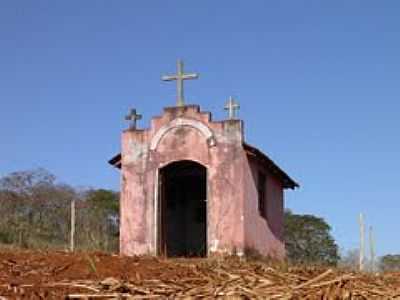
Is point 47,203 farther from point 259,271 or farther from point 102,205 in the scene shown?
point 259,271

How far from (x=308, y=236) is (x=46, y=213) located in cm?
2012

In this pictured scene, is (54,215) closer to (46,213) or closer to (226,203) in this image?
(46,213)

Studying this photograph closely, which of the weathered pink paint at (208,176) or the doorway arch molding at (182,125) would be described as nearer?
the weathered pink paint at (208,176)

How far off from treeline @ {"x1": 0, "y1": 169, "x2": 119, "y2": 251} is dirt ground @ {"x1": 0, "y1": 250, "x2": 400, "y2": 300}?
1828cm

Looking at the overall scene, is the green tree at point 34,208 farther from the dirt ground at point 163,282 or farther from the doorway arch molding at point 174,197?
the dirt ground at point 163,282

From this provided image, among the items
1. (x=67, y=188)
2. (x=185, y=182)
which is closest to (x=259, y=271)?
(x=185, y=182)

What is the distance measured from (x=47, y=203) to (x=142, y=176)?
612 inches

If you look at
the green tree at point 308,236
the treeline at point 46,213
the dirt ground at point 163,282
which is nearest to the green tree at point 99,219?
the treeline at point 46,213

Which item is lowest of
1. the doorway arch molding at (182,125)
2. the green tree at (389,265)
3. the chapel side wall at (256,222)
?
the green tree at (389,265)

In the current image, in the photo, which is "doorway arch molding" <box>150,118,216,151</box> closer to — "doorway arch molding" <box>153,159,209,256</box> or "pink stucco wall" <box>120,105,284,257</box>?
"pink stucco wall" <box>120,105,284,257</box>

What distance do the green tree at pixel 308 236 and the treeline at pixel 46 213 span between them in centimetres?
1351

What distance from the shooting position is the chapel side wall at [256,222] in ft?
57.7

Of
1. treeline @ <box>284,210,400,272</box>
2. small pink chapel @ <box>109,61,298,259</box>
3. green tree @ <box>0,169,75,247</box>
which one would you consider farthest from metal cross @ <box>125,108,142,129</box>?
treeline @ <box>284,210,400,272</box>

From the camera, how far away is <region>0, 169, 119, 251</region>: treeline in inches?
1085
